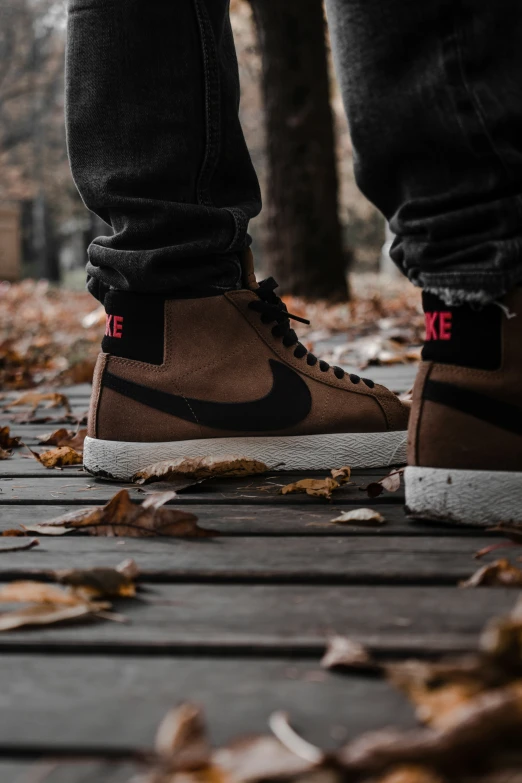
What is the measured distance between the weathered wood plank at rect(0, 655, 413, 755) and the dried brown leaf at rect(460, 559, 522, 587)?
28 cm

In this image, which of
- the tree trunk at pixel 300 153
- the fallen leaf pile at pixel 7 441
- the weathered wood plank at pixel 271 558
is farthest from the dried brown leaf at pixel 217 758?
the tree trunk at pixel 300 153

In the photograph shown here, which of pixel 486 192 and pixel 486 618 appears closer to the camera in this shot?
pixel 486 618

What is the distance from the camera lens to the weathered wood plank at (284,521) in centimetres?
125

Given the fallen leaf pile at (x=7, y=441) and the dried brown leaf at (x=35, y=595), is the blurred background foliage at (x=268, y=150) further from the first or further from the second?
the dried brown leaf at (x=35, y=595)

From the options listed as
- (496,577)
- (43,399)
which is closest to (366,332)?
(43,399)

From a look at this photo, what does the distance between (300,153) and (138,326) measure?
7.26m

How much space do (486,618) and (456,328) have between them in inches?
20.5

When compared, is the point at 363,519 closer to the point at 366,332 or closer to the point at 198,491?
the point at 198,491

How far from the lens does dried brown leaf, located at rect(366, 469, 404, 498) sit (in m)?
1.49

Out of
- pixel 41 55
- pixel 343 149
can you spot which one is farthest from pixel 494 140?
pixel 41 55

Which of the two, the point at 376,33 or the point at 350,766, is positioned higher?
the point at 376,33

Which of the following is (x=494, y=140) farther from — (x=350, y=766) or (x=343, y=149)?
(x=343, y=149)

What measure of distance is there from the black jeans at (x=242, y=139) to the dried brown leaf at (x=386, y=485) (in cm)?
38

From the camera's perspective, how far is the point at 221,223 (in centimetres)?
169
